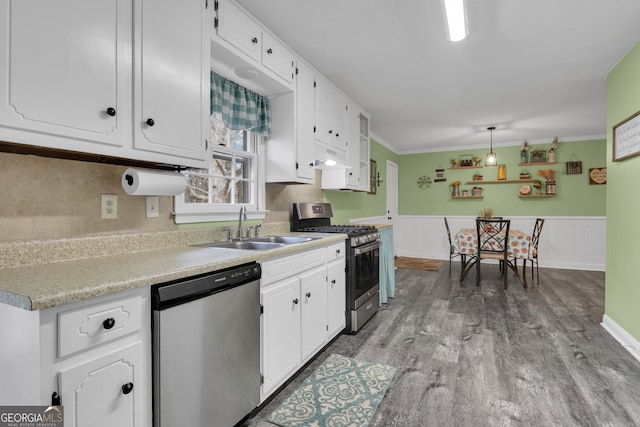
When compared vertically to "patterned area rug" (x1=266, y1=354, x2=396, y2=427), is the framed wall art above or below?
above

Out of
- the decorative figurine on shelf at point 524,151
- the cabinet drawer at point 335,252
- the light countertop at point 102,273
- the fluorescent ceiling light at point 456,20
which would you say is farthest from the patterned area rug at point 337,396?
the decorative figurine on shelf at point 524,151

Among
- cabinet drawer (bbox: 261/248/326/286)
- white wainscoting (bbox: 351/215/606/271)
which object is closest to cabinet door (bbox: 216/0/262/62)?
cabinet drawer (bbox: 261/248/326/286)

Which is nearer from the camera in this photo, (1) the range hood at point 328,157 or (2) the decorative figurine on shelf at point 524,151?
(1) the range hood at point 328,157

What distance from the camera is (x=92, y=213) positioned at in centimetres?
158

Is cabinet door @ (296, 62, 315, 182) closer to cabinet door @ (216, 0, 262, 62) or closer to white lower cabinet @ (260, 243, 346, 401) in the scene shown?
cabinet door @ (216, 0, 262, 62)

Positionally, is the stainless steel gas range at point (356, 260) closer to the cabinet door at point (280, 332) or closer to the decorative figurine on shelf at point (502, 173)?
the cabinet door at point (280, 332)

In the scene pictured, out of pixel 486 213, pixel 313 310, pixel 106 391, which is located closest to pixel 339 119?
pixel 313 310

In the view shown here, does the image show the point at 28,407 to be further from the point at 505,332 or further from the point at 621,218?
the point at 621,218

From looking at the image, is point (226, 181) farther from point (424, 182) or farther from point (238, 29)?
point (424, 182)

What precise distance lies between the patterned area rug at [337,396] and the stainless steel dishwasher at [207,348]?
0.85ft

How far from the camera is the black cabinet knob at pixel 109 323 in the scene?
3.47ft

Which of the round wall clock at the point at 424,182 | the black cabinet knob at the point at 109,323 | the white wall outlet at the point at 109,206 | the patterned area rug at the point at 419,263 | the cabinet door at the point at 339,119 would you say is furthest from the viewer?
the round wall clock at the point at 424,182

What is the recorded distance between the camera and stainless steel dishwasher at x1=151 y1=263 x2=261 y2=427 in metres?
1.23

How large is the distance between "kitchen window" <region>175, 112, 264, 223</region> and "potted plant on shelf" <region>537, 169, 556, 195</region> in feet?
18.1
